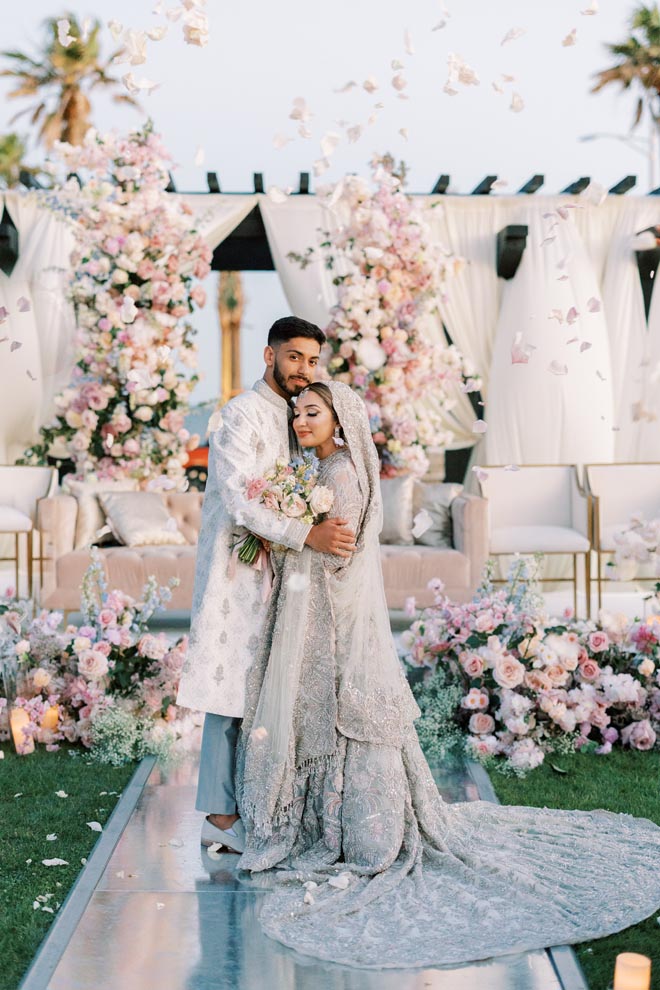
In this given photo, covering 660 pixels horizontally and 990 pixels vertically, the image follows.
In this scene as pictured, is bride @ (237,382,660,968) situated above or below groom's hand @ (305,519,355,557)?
below

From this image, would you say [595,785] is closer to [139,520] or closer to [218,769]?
[218,769]

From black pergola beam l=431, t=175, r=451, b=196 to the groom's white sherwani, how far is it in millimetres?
7566

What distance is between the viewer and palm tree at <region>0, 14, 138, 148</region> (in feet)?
49.5

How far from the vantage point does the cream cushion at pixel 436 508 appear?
7.57 meters

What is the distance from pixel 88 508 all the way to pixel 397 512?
7.00 ft

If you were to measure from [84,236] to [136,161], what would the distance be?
2.25 ft

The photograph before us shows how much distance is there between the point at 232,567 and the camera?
3.37 m

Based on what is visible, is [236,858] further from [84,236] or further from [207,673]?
[84,236]

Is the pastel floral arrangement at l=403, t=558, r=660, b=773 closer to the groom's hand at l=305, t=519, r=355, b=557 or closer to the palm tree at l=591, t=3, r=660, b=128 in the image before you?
the groom's hand at l=305, t=519, r=355, b=557

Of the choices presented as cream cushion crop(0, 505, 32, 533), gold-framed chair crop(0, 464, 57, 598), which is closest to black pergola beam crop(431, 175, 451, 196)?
gold-framed chair crop(0, 464, 57, 598)

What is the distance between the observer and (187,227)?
8.44 m

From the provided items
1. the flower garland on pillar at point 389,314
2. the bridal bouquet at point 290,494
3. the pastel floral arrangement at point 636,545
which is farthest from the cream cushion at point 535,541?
the bridal bouquet at point 290,494

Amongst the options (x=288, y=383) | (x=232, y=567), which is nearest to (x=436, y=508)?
(x=288, y=383)

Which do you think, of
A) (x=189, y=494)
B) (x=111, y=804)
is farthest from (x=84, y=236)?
(x=111, y=804)
